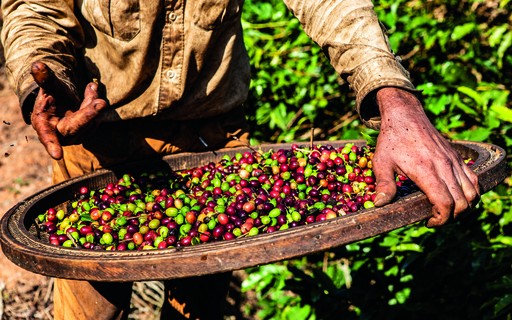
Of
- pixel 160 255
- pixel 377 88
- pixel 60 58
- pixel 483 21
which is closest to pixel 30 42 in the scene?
pixel 60 58

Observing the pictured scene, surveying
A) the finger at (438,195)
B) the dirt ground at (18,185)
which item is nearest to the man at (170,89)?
the finger at (438,195)

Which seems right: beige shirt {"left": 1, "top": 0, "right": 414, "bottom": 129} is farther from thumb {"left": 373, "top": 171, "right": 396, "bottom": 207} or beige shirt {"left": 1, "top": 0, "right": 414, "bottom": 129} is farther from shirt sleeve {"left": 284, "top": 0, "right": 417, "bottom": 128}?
thumb {"left": 373, "top": 171, "right": 396, "bottom": 207}

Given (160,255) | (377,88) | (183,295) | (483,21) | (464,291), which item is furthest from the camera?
(483,21)

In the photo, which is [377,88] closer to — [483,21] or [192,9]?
[192,9]

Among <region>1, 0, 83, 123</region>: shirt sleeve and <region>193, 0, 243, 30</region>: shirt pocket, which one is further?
<region>193, 0, 243, 30</region>: shirt pocket

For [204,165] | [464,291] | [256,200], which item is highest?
[256,200]

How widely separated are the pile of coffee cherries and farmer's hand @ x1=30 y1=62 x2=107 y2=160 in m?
0.29

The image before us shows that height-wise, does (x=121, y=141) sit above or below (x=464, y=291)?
above

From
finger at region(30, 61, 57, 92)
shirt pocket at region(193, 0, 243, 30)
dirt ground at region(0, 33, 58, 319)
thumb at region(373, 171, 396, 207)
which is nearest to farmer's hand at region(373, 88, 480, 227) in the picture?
thumb at region(373, 171, 396, 207)

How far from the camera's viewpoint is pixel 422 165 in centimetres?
153

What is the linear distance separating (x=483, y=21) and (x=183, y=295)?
283cm

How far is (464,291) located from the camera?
296 centimetres

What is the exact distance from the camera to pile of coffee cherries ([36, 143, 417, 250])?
1.67m

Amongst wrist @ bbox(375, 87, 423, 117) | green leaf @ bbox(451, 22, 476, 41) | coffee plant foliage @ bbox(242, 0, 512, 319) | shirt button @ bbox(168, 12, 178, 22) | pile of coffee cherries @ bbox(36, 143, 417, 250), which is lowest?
coffee plant foliage @ bbox(242, 0, 512, 319)
